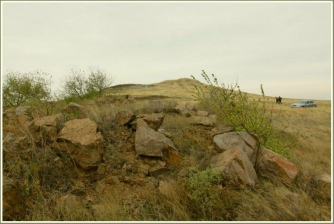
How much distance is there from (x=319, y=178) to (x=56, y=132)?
5025mm

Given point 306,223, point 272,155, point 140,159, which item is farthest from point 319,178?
point 140,159

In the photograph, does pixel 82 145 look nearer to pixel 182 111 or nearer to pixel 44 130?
pixel 44 130

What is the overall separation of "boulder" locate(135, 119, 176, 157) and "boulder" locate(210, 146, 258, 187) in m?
0.99

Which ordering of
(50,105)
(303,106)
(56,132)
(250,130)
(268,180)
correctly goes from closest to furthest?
(268,180) < (56,132) < (250,130) < (50,105) < (303,106)

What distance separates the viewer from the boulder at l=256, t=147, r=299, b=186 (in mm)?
4293

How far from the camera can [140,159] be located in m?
4.75

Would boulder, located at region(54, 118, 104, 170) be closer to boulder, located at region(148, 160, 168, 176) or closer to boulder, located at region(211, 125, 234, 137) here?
boulder, located at region(148, 160, 168, 176)

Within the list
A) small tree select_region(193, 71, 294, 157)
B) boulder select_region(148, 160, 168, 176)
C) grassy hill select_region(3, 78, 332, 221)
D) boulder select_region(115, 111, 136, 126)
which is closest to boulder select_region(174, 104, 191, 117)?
small tree select_region(193, 71, 294, 157)

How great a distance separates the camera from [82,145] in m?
4.38

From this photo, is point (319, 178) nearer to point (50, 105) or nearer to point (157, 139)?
point (157, 139)

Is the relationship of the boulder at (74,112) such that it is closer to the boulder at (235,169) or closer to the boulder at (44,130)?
the boulder at (44,130)

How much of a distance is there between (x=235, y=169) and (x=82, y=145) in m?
2.73

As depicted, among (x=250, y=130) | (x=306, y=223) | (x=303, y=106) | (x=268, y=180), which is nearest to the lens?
(x=306, y=223)

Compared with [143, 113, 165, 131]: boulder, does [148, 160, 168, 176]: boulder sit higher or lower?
lower
